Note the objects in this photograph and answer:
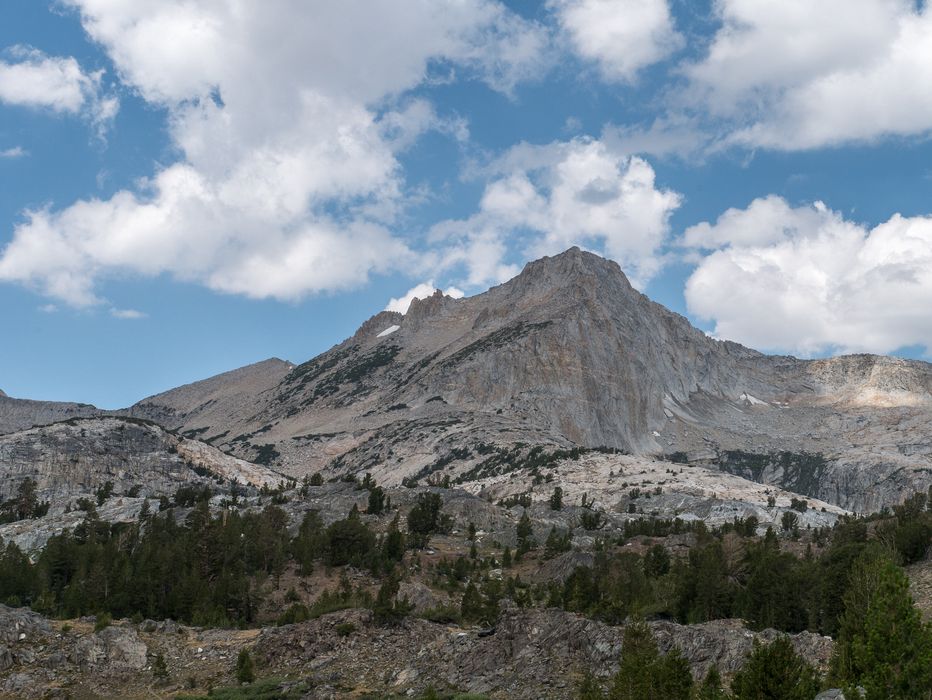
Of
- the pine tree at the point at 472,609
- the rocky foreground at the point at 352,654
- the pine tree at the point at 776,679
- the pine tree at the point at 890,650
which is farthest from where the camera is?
→ the pine tree at the point at 472,609

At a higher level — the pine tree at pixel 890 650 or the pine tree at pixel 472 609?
the pine tree at pixel 890 650

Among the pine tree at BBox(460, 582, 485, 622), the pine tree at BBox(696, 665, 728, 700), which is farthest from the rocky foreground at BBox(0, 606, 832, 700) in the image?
the pine tree at BBox(696, 665, 728, 700)

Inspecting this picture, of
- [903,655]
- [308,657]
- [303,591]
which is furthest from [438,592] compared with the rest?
[903,655]

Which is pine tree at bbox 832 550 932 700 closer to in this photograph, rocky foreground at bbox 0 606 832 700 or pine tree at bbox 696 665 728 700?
pine tree at bbox 696 665 728 700

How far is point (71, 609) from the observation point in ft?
190

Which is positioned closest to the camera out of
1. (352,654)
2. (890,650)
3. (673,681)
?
(890,650)

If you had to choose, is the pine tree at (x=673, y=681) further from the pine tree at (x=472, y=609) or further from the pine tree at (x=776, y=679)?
the pine tree at (x=472, y=609)

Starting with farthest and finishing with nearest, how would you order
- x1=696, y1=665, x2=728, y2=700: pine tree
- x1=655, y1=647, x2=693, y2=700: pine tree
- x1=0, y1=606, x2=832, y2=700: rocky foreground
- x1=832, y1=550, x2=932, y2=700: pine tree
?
x1=0, y1=606, x2=832, y2=700: rocky foreground < x1=655, y1=647, x2=693, y2=700: pine tree < x1=696, y1=665, x2=728, y2=700: pine tree < x1=832, y1=550, x2=932, y2=700: pine tree

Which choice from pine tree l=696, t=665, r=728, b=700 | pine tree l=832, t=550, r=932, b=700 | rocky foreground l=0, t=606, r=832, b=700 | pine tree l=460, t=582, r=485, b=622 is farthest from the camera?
pine tree l=460, t=582, r=485, b=622

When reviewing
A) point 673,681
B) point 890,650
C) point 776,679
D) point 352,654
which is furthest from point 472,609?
point 890,650

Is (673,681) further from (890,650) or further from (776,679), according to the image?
(890,650)

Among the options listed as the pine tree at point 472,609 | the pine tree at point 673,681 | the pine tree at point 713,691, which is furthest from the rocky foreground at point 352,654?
the pine tree at point 713,691

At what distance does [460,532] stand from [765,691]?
70722mm

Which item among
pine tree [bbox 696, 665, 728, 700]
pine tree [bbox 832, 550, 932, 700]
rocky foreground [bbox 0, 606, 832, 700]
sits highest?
pine tree [bbox 832, 550, 932, 700]
